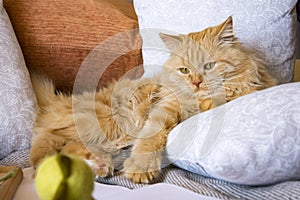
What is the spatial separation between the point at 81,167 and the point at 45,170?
0.09 feet

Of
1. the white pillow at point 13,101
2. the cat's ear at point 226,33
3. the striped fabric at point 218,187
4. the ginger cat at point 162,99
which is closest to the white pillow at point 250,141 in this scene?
the striped fabric at point 218,187

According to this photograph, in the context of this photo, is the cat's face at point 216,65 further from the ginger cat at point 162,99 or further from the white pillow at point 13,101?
the white pillow at point 13,101

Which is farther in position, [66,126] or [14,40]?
[14,40]

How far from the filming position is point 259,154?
80 centimetres

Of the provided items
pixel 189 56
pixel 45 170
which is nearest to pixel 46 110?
pixel 189 56

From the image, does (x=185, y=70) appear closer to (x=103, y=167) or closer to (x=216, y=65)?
(x=216, y=65)

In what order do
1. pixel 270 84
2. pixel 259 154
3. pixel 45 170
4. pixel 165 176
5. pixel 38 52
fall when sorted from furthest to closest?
pixel 38 52 < pixel 270 84 < pixel 165 176 < pixel 259 154 < pixel 45 170

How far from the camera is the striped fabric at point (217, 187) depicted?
2.49 ft

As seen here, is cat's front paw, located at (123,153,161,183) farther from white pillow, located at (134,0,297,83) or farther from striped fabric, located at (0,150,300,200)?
white pillow, located at (134,0,297,83)

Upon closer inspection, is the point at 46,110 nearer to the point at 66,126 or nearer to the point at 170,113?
the point at 66,126

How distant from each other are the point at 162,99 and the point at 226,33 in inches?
11.0

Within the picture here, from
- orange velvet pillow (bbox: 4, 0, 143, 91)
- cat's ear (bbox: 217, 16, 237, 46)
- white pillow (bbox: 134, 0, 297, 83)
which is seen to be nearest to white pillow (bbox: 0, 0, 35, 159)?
orange velvet pillow (bbox: 4, 0, 143, 91)

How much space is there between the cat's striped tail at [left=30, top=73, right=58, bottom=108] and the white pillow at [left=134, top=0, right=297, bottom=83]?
331mm

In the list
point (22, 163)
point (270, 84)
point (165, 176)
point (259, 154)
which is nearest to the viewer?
point (259, 154)
